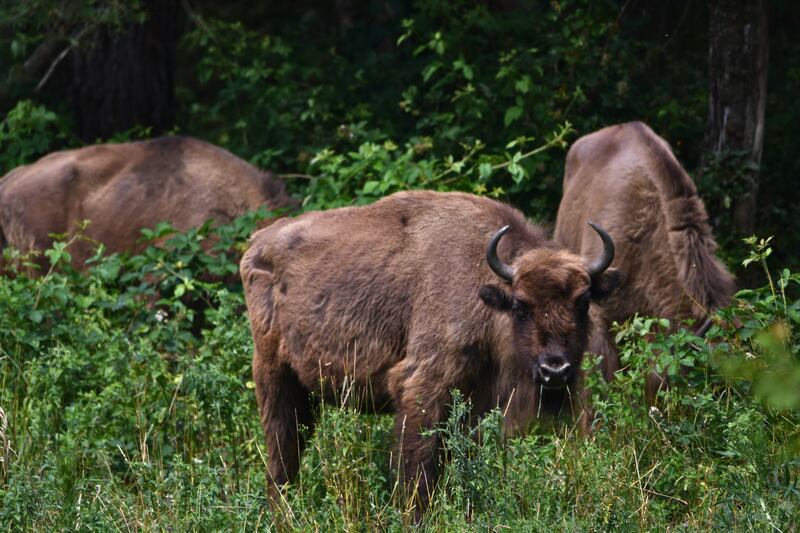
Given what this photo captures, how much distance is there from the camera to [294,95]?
37.1 ft

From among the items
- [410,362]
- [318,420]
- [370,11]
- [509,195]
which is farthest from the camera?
[370,11]

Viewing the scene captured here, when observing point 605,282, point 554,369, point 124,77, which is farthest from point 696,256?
point 124,77

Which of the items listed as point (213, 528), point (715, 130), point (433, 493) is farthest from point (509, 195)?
point (213, 528)

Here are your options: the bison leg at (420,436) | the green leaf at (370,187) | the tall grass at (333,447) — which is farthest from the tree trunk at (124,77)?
the bison leg at (420,436)

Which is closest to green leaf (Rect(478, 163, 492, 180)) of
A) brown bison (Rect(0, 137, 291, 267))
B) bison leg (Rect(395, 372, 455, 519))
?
brown bison (Rect(0, 137, 291, 267))

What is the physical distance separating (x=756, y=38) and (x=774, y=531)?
5.20 m

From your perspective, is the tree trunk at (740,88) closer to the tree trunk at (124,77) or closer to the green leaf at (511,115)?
the green leaf at (511,115)

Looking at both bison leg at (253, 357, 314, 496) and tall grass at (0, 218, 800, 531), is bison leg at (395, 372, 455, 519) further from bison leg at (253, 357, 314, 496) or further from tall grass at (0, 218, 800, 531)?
bison leg at (253, 357, 314, 496)

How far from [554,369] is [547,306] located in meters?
0.37

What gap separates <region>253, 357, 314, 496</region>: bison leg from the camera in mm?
6582

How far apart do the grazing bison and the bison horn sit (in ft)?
0.04

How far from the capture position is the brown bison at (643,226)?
316 inches

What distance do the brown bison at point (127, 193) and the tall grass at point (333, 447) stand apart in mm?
1959

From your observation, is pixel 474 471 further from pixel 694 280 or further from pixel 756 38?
pixel 756 38
